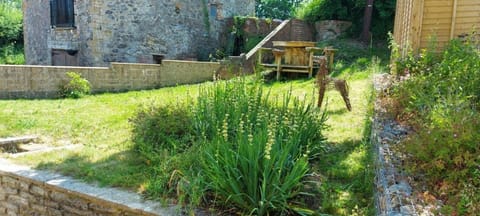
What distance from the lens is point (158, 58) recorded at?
13.2m

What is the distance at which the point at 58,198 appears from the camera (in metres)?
3.43

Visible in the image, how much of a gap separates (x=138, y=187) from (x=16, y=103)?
5.46 meters

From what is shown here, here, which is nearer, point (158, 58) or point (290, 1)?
point (158, 58)

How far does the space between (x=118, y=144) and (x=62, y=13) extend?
32.2ft

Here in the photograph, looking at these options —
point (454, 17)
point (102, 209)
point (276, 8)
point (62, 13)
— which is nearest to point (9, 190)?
point (102, 209)

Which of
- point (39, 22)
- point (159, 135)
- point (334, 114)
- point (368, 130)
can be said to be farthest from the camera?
point (39, 22)

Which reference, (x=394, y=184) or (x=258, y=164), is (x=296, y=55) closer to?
(x=258, y=164)

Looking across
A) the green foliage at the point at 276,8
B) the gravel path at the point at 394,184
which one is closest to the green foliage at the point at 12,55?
the gravel path at the point at 394,184

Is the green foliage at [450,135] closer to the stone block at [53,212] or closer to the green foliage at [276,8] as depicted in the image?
the stone block at [53,212]

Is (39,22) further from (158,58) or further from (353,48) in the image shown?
(353,48)

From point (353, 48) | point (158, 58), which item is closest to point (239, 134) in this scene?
point (353, 48)

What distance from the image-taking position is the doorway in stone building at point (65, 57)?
12492 millimetres

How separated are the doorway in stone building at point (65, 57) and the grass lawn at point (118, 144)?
16.6ft

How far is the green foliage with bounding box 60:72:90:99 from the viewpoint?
27.8 feet
